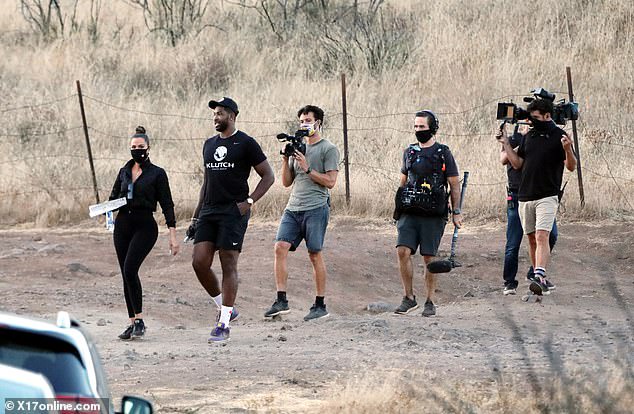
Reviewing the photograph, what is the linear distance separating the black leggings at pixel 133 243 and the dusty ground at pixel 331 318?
0.43 meters

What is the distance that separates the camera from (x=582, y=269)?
1383 centimetres

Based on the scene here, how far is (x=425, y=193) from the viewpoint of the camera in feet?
33.7

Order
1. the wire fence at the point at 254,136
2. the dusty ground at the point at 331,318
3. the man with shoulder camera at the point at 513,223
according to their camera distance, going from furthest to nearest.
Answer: the wire fence at the point at 254,136 < the man with shoulder camera at the point at 513,223 < the dusty ground at the point at 331,318

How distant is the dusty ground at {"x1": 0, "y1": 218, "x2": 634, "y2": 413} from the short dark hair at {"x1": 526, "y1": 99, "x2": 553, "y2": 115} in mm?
1459

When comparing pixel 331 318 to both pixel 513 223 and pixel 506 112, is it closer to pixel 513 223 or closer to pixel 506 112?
pixel 513 223

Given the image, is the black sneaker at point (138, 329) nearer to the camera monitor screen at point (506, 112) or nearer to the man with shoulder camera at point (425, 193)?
the man with shoulder camera at point (425, 193)

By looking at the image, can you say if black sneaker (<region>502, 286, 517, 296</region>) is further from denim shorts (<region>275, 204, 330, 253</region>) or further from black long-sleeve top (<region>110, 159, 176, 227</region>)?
black long-sleeve top (<region>110, 159, 176, 227</region>)

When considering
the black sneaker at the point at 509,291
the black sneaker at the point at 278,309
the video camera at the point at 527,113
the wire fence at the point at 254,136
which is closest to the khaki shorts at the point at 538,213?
the video camera at the point at 527,113

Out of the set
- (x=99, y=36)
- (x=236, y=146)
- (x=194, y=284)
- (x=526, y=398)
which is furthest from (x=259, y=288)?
(x=99, y=36)

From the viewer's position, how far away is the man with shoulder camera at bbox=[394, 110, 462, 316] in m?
10.2

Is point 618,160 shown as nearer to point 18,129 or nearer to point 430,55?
point 430,55

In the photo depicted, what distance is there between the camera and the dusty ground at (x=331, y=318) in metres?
7.91

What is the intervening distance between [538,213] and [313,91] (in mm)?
12787

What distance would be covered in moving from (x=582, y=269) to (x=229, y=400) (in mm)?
7351
